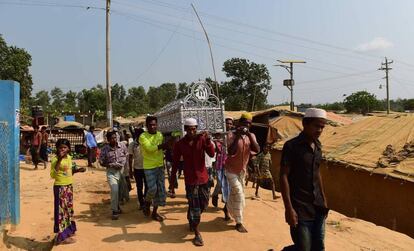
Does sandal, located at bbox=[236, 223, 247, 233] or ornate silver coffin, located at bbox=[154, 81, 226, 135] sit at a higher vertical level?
ornate silver coffin, located at bbox=[154, 81, 226, 135]

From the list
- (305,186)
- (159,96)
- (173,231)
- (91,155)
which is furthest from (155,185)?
(159,96)

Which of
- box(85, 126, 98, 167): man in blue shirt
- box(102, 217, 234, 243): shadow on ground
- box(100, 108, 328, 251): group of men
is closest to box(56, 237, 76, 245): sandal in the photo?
box(102, 217, 234, 243): shadow on ground

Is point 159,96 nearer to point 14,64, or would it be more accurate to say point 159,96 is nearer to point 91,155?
point 14,64

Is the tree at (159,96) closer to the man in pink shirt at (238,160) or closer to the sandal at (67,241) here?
the man in pink shirt at (238,160)

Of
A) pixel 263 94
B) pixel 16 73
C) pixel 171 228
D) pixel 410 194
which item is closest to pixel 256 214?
pixel 171 228

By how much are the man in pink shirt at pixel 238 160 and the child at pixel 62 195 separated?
2.23 metres

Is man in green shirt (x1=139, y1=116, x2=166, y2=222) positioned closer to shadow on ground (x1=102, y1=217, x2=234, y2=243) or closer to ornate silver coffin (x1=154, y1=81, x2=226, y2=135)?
A: shadow on ground (x1=102, y1=217, x2=234, y2=243)

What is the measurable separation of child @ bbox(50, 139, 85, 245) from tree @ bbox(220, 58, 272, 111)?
40.8 meters

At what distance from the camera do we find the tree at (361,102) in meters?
44.0

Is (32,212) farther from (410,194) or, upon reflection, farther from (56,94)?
(56,94)

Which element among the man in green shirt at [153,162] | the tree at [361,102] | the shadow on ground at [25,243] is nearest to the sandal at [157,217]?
the man in green shirt at [153,162]

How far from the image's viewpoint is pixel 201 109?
964 cm

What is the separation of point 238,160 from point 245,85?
41775 millimetres

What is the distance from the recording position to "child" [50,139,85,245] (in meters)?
5.64
